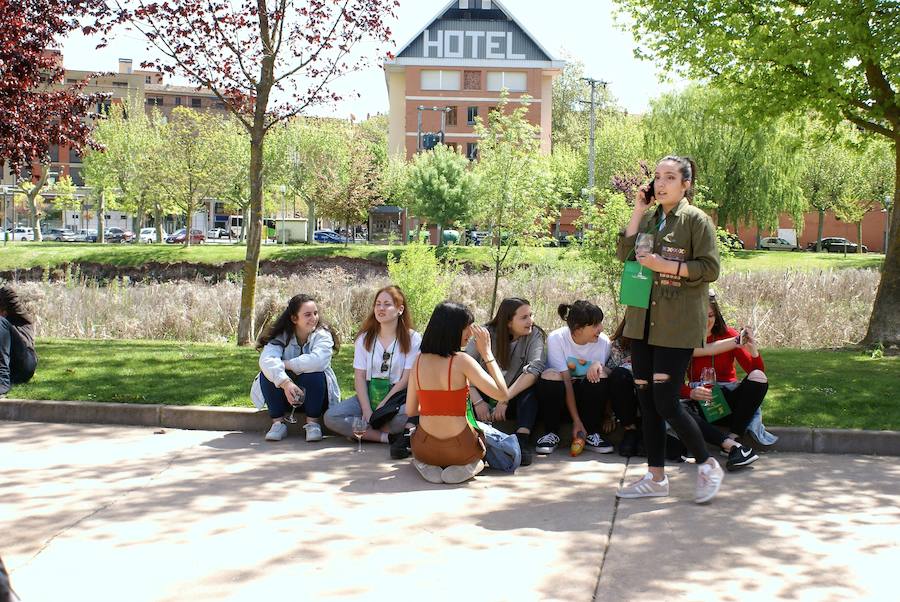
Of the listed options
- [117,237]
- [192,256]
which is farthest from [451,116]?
[192,256]

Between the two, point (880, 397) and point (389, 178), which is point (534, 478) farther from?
point (389, 178)

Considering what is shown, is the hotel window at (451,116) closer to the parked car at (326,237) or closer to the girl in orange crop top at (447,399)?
the parked car at (326,237)

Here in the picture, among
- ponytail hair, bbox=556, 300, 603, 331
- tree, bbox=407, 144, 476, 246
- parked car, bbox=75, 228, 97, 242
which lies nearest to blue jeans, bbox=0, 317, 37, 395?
ponytail hair, bbox=556, 300, 603, 331

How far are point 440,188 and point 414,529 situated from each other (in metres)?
49.0

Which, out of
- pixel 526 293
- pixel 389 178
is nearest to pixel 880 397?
pixel 526 293

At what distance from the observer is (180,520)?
551cm

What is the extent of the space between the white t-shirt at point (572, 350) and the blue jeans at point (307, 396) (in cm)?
192

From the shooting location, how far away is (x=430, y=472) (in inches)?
258

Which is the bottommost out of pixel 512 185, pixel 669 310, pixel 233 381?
pixel 233 381

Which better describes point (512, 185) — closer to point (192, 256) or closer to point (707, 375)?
point (707, 375)

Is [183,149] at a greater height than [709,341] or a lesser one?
greater

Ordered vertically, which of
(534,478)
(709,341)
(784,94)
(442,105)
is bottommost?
(534,478)

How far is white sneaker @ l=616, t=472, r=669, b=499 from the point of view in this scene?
603 centimetres

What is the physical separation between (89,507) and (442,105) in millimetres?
71210
